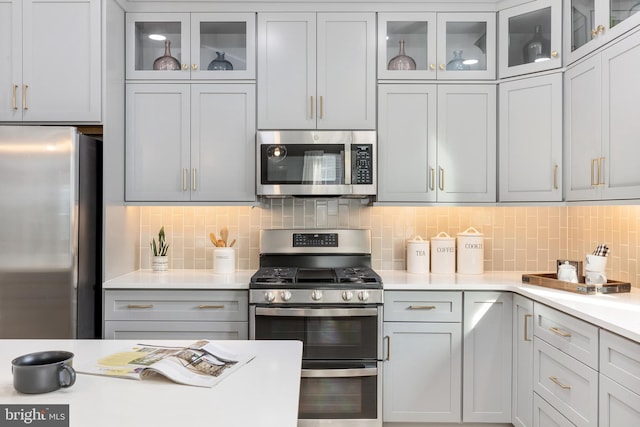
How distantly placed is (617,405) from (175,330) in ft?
7.18

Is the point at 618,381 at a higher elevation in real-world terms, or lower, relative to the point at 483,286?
lower

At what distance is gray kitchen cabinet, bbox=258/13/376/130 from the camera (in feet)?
9.95

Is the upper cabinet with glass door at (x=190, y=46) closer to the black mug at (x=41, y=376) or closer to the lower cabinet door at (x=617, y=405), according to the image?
the black mug at (x=41, y=376)

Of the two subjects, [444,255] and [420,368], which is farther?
[444,255]

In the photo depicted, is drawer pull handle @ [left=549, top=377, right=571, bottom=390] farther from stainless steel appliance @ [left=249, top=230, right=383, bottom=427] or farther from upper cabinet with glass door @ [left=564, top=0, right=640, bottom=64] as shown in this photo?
upper cabinet with glass door @ [left=564, top=0, right=640, bottom=64]

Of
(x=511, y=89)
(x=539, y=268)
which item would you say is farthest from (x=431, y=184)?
(x=539, y=268)

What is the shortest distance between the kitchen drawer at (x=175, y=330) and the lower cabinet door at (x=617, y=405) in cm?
178

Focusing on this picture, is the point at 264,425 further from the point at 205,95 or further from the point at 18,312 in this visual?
the point at 205,95

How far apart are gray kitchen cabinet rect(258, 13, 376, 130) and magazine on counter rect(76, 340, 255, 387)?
190 centimetres

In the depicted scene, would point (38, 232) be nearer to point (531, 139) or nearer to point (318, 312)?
point (318, 312)

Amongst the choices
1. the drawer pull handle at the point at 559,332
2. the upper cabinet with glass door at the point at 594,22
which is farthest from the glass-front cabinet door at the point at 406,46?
the drawer pull handle at the point at 559,332

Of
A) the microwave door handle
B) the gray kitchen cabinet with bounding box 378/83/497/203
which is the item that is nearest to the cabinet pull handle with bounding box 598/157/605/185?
the gray kitchen cabinet with bounding box 378/83/497/203

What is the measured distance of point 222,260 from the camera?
3123 mm

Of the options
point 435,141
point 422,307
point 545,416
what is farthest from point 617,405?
point 435,141
